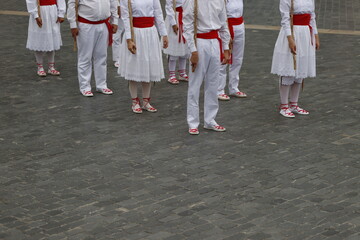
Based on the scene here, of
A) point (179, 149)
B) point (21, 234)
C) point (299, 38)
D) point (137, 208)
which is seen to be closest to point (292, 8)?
point (299, 38)

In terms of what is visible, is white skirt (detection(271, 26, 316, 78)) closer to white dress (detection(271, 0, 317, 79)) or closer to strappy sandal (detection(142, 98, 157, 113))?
white dress (detection(271, 0, 317, 79))

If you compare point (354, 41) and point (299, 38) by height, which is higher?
point (299, 38)

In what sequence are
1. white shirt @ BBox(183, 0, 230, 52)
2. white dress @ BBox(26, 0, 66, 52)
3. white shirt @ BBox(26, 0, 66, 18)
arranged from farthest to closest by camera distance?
white dress @ BBox(26, 0, 66, 52)
white shirt @ BBox(26, 0, 66, 18)
white shirt @ BBox(183, 0, 230, 52)

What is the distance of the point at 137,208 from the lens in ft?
23.6

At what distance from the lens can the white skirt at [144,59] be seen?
10422mm

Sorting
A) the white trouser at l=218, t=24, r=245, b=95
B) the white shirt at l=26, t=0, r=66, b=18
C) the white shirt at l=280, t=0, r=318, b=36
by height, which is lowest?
the white trouser at l=218, t=24, r=245, b=95

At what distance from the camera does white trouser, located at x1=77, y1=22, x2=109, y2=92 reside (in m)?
11.3

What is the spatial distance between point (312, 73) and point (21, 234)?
198 inches

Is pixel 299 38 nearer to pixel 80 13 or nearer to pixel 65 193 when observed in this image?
pixel 80 13

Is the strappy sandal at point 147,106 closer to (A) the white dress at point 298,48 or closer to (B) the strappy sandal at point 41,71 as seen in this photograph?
(A) the white dress at point 298,48

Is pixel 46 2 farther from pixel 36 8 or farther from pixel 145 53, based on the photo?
pixel 145 53

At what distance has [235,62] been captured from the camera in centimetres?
1131

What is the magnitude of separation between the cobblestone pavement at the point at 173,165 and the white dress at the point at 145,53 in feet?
1.74

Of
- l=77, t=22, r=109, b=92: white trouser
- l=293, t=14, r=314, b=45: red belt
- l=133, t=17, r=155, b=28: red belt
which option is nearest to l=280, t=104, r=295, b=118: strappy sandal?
l=293, t=14, r=314, b=45: red belt
